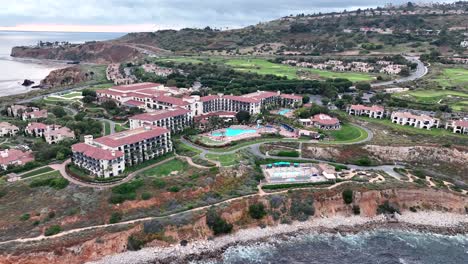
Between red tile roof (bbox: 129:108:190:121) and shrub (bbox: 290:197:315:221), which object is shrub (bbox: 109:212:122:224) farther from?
red tile roof (bbox: 129:108:190:121)

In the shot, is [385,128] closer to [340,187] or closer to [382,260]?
[340,187]

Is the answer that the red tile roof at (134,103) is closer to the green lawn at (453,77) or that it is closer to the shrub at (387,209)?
the shrub at (387,209)

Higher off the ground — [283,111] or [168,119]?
[168,119]

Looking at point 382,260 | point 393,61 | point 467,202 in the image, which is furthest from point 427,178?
point 393,61

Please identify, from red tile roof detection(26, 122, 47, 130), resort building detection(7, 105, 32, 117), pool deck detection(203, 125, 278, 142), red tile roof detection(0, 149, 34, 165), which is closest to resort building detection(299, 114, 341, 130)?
pool deck detection(203, 125, 278, 142)

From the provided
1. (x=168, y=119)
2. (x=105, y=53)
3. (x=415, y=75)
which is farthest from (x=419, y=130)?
(x=105, y=53)

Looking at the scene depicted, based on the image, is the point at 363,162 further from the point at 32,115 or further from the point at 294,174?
the point at 32,115
